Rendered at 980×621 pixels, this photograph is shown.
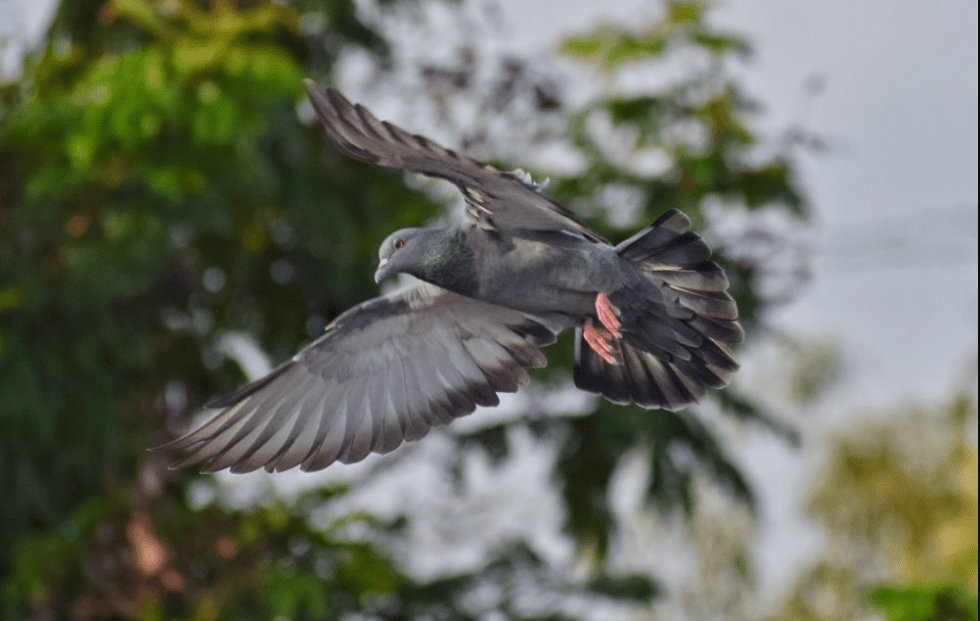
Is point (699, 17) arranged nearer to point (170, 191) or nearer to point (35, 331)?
→ point (170, 191)

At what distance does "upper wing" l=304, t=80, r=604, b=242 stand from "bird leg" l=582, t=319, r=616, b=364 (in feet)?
1.79

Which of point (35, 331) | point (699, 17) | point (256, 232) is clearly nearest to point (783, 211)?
point (699, 17)

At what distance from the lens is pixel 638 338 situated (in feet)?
13.5

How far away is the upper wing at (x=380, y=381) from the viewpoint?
14.2 feet

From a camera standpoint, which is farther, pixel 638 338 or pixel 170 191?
pixel 170 191

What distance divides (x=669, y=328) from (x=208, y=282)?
14.3ft

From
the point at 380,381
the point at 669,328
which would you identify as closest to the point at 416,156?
the point at 669,328

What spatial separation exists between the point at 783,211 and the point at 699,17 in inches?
42.1

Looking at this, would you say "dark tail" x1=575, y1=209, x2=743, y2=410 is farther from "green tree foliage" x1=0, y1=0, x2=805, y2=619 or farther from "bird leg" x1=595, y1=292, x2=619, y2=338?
"green tree foliage" x1=0, y1=0, x2=805, y2=619

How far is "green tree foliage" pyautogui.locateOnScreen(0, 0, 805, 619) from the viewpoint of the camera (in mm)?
6383

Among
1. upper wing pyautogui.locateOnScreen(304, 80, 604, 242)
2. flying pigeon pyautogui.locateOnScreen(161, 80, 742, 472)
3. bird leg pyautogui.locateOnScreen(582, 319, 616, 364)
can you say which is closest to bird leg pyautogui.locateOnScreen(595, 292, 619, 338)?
flying pigeon pyautogui.locateOnScreen(161, 80, 742, 472)

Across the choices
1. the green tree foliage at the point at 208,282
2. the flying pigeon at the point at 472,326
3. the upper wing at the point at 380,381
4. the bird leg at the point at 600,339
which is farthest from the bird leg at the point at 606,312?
the green tree foliage at the point at 208,282

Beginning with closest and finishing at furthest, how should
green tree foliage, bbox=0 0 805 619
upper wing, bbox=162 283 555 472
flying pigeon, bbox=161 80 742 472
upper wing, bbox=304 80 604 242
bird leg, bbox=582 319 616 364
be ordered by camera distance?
upper wing, bbox=304 80 604 242 → flying pigeon, bbox=161 80 742 472 → bird leg, bbox=582 319 616 364 → upper wing, bbox=162 283 555 472 → green tree foliage, bbox=0 0 805 619

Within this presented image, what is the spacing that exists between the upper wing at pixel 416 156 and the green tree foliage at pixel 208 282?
2.71m
